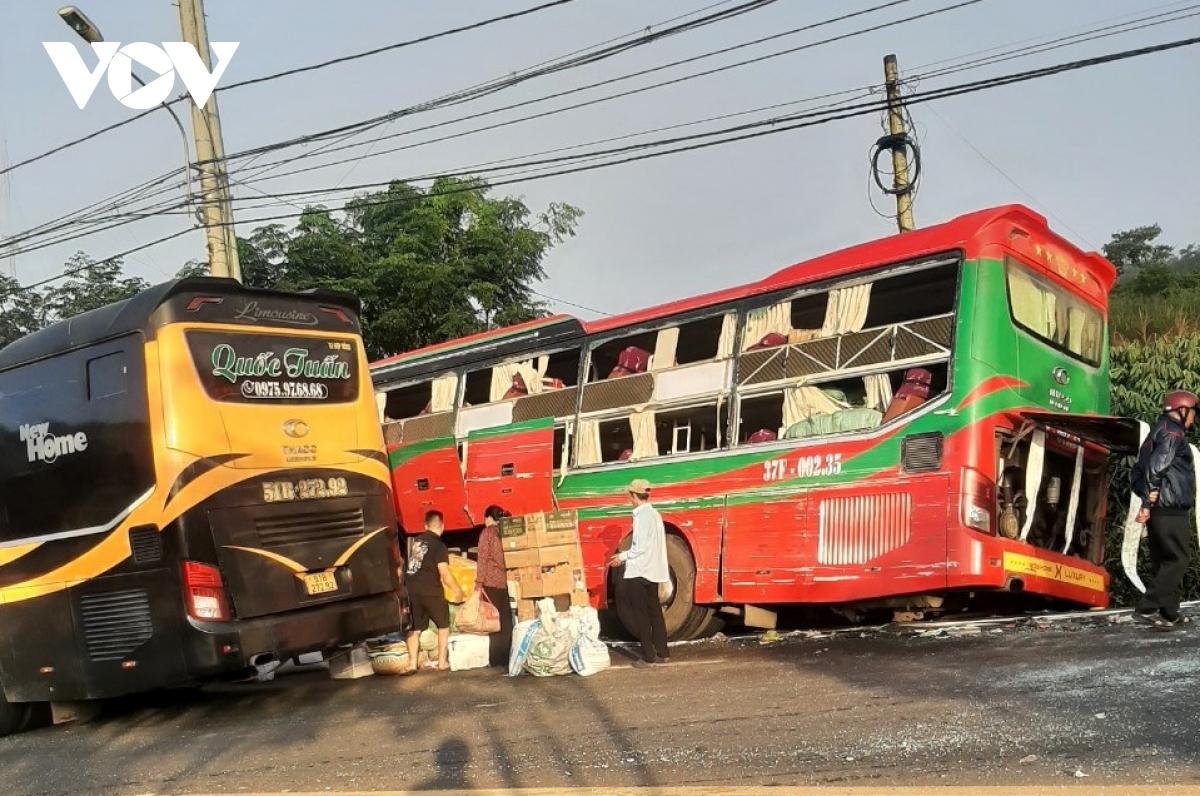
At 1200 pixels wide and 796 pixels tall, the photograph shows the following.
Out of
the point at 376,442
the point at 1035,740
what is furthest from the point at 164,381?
the point at 1035,740

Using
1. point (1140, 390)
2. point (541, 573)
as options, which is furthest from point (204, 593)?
point (1140, 390)

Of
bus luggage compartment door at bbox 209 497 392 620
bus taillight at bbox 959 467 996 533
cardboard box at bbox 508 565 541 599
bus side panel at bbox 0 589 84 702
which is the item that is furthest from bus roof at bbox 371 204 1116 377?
bus side panel at bbox 0 589 84 702

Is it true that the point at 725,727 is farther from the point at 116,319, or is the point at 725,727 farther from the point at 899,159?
the point at 899,159

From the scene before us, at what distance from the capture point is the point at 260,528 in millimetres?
8758

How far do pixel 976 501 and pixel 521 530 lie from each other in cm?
428

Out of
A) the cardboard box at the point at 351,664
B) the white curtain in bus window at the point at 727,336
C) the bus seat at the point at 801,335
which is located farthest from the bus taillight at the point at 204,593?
the bus seat at the point at 801,335

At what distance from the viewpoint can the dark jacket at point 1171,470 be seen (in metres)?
8.76

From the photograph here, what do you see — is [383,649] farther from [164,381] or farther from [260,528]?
[164,381]

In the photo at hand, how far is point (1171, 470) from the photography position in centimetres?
877

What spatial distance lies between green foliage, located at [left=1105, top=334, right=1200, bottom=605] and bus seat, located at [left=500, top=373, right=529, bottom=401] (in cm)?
626

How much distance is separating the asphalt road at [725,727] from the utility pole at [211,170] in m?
6.29

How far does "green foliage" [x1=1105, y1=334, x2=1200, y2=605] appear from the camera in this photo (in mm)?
11984

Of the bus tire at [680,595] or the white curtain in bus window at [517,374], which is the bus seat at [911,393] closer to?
the bus tire at [680,595]

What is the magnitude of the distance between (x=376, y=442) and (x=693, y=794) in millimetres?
5554
